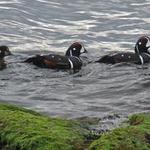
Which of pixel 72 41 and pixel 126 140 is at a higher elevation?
pixel 126 140

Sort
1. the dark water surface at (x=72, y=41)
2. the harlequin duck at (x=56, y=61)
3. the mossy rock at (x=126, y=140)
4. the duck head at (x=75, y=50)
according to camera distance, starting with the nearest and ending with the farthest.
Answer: the mossy rock at (x=126, y=140) → the dark water surface at (x=72, y=41) → the harlequin duck at (x=56, y=61) → the duck head at (x=75, y=50)

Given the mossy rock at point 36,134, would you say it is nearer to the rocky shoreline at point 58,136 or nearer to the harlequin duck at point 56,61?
the rocky shoreline at point 58,136

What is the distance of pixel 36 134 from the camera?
239 inches

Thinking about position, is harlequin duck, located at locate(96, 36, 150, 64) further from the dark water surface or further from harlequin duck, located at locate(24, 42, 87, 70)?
harlequin duck, located at locate(24, 42, 87, 70)

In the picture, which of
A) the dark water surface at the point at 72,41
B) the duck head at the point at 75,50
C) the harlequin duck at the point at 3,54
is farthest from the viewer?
the duck head at the point at 75,50

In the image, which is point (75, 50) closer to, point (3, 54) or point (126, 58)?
point (126, 58)

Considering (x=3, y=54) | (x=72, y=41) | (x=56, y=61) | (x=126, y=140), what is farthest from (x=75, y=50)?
(x=126, y=140)

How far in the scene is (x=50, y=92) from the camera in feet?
41.7

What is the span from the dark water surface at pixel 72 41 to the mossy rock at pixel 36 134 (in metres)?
3.48

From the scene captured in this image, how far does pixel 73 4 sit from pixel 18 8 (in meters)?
3.31

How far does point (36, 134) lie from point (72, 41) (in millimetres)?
14371

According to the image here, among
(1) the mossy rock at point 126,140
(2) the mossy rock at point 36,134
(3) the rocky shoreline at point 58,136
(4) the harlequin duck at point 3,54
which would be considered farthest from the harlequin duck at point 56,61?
(1) the mossy rock at point 126,140

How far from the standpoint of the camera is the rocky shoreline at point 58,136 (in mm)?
5746

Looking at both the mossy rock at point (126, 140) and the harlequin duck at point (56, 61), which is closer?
the mossy rock at point (126, 140)
